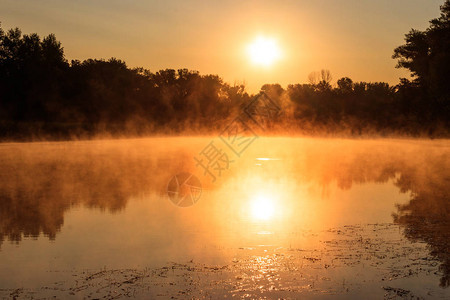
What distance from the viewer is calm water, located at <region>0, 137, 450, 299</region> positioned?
7.60 m

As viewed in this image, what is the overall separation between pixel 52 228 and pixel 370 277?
24.2ft

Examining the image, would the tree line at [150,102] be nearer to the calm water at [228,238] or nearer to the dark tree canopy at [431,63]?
the dark tree canopy at [431,63]

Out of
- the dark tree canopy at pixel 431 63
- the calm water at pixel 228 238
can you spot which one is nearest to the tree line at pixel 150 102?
the dark tree canopy at pixel 431 63

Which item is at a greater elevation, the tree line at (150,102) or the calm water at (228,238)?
the tree line at (150,102)

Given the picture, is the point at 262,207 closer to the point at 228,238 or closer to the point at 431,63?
the point at 228,238

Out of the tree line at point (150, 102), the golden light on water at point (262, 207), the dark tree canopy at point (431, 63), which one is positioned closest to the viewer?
the golden light on water at point (262, 207)

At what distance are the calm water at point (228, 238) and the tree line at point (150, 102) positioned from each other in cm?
3580

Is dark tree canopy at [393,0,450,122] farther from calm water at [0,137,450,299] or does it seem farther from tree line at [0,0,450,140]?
calm water at [0,137,450,299]

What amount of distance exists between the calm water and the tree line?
1409 inches

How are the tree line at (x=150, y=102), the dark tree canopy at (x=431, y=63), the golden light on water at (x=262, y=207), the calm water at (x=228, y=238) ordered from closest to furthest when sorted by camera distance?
the calm water at (x=228, y=238) → the golden light on water at (x=262, y=207) → the dark tree canopy at (x=431, y=63) → the tree line at (x=150, y=102)

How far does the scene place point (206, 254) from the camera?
9.39 m

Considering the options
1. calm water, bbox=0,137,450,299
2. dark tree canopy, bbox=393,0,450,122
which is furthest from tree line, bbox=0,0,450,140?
calm water, bbox=0,137,450,299

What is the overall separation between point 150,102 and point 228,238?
214 feet

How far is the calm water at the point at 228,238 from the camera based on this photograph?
24.9 feet
